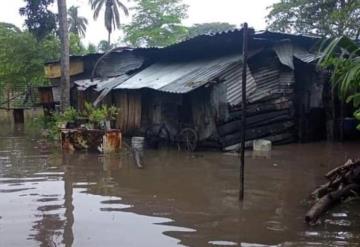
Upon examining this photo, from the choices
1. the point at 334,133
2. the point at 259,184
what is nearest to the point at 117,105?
the point at 334,133

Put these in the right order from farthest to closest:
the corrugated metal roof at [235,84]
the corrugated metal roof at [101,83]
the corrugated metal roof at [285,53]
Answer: the corrugated metal roof at [101,83]
the corrugated metal roof at [285,53]
the corrugated metal roof at [235,84]

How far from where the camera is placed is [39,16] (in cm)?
1973

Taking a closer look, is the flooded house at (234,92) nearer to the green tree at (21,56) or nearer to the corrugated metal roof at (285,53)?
the corrugated metal roof at (285,53)

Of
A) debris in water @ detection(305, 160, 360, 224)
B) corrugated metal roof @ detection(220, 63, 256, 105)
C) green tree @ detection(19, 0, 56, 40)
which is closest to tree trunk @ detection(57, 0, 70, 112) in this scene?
green tree @ detection(19, 0, 56, 40)

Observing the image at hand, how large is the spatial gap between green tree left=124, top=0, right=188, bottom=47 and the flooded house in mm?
19509

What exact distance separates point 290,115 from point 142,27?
81.1 ft

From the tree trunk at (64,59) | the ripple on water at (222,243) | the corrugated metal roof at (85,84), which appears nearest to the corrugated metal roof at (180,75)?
the corrugated metal roof at (85,84)

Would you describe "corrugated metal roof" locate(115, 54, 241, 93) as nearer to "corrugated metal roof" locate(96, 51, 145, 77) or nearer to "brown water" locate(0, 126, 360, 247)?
"brown water" locate(0, 126, 360, 247)

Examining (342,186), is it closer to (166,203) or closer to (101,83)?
(166,203)

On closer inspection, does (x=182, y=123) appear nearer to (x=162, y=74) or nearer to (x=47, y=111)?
(x=162, y=74)

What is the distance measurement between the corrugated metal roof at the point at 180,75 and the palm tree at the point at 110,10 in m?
20.0

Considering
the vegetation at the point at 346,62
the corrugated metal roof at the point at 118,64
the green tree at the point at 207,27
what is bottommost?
the vegetation at the point at 346,62

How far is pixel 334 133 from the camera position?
14.6 m

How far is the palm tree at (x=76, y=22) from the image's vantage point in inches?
1674
